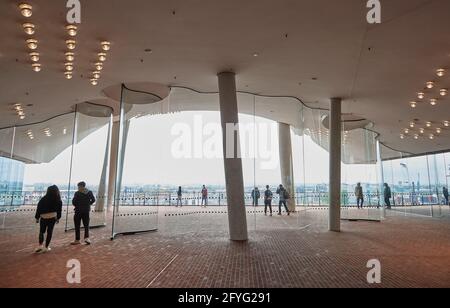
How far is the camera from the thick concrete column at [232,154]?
10906 mm

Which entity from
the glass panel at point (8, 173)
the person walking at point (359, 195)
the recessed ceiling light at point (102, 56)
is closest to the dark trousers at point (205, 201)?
the person walking at point (359, 195)

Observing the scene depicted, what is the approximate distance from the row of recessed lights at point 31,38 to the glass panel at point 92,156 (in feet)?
14.2

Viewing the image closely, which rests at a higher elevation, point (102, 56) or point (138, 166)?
point (102, 56)

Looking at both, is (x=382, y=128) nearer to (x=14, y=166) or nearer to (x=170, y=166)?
(x=170, y=166)

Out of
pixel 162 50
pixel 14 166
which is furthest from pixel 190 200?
pixel 162 50

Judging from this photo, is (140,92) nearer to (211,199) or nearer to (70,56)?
(70,56)

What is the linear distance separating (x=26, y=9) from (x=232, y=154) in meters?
6.56

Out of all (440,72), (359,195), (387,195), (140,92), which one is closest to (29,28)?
(140,92)

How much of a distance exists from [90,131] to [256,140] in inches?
275

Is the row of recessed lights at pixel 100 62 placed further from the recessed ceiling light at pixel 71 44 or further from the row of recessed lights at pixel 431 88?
the row of recessed lights at pixel 431 88

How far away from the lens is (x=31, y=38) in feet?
26.6

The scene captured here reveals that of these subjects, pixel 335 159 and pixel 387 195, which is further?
pixel 387 195

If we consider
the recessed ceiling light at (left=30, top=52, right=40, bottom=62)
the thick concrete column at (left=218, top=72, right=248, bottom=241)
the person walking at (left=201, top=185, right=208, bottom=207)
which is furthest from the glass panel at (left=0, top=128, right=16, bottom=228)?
the thick concrete column at (left=218, top=72, right=248, bottom=241)

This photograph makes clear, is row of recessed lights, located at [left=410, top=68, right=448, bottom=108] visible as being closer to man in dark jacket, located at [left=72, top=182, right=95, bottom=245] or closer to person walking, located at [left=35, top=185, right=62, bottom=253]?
man in dark jacket, located at [left=72, top=182, right=95, bottom=245]
